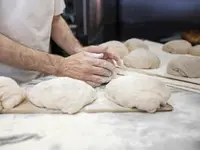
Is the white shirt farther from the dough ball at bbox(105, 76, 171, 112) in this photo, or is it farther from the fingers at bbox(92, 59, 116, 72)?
the dough ball at bbox(105, 76, 171, 112)

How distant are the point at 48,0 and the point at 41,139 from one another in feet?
2.46

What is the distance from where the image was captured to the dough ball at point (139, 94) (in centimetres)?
98

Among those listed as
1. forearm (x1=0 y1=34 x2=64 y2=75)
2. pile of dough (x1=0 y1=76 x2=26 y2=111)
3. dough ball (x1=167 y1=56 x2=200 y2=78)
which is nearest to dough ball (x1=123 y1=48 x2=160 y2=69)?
dough ball (x1=167 y1=56 x2=200 y2=78)

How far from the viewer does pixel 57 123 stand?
92 centimetres

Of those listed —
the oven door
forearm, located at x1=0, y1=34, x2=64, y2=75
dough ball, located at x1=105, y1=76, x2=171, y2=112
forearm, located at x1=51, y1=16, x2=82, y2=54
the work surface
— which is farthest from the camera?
the oven door

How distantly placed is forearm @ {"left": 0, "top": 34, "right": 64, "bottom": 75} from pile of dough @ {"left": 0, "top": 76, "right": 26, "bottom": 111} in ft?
0.63

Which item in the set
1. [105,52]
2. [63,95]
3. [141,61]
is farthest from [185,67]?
[63,95]

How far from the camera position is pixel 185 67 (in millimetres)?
1326

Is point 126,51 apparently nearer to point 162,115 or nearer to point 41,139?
point 162,115

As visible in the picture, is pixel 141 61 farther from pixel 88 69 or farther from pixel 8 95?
pixel 8 95

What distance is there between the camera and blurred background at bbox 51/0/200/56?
5.95ft

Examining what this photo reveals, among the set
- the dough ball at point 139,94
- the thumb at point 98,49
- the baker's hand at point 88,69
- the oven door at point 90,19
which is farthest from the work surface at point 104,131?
the oven door at point 90,19

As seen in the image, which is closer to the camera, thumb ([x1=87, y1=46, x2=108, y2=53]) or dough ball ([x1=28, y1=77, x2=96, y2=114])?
dough ball ([x1=28, y1=77, x2=96, y2=114])

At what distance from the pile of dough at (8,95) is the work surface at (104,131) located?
4 centimetres
